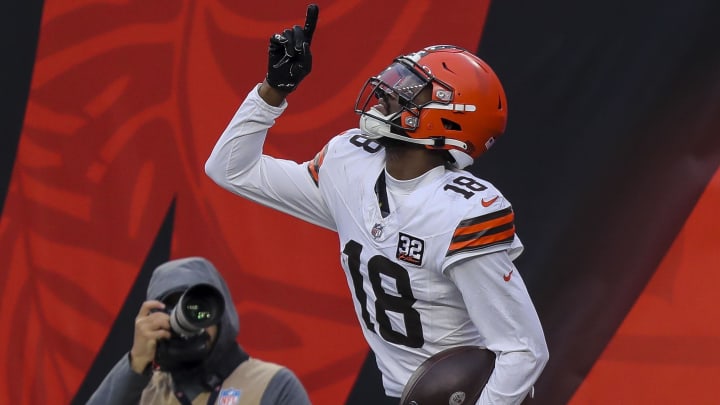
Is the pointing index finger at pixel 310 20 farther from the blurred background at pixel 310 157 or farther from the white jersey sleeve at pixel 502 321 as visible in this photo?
the blurred background at pixel 310 157

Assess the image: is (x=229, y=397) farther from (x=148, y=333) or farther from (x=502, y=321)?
(x=502, y=321)

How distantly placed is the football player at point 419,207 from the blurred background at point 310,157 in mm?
612

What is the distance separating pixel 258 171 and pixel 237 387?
0.53 meters

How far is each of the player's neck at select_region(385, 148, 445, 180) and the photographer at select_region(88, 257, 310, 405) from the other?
482 mm

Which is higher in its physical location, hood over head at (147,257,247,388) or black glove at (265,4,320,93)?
black glove at (265,4,320,93)

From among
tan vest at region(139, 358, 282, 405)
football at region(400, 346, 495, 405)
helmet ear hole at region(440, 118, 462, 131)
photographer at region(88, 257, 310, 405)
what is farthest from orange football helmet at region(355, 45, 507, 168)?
tan vest at region(139, 358, 282, 405)

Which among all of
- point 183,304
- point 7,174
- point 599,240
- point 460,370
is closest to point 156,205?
point 7,174

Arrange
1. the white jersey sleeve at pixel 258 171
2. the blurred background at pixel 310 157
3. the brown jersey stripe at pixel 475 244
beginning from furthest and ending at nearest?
the blurred background at pixel 310 157, the white jersey sleeve at pixel 258 171, the brown jersey stripe at pixel 475 244

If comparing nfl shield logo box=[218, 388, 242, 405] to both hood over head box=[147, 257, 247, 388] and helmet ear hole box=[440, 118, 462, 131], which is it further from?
helmet ear hole box=[440, 118, 462, 131]

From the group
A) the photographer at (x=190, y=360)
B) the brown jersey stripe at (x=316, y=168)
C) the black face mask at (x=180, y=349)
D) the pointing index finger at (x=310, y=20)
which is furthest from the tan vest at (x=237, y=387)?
the pointing index finger at (x=310, y=20)

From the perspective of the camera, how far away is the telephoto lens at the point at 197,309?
2.64 metres

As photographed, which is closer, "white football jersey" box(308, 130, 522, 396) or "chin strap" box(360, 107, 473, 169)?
"white football jersey" box(308, 130, 522, 396)

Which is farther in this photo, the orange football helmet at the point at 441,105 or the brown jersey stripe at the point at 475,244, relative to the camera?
the orange football helmet at the point at 441,105

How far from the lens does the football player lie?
235 centimetres
